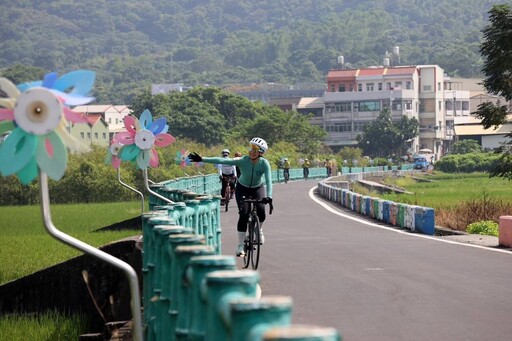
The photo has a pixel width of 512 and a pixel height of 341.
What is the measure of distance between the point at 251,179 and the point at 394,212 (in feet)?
40.8

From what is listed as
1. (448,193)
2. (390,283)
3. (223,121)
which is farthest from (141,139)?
(223,121)

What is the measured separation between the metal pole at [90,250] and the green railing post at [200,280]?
1965mm

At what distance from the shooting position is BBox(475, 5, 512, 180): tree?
40.5 m

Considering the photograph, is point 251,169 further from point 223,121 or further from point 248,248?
point 223,121

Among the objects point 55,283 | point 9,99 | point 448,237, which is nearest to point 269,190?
point 55,283

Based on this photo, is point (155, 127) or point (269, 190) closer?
point (269, 190)

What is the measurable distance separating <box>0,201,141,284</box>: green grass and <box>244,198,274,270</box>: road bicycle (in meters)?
2.73

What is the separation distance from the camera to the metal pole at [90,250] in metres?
8.18

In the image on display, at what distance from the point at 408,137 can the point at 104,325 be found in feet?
496

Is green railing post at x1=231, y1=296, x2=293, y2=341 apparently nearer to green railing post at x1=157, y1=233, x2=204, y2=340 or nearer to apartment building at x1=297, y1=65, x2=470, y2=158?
green railing post at x1=157, y1=233, x2=204, y2=340

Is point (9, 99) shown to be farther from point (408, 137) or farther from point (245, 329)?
point (408, 137)

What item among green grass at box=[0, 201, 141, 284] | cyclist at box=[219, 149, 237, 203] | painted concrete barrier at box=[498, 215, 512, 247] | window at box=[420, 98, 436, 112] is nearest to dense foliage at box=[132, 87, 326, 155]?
window at box=[420, 98, 436, 112]

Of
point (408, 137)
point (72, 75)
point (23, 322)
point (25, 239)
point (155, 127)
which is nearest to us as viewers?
point (72, 75)

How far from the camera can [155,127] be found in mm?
19906
